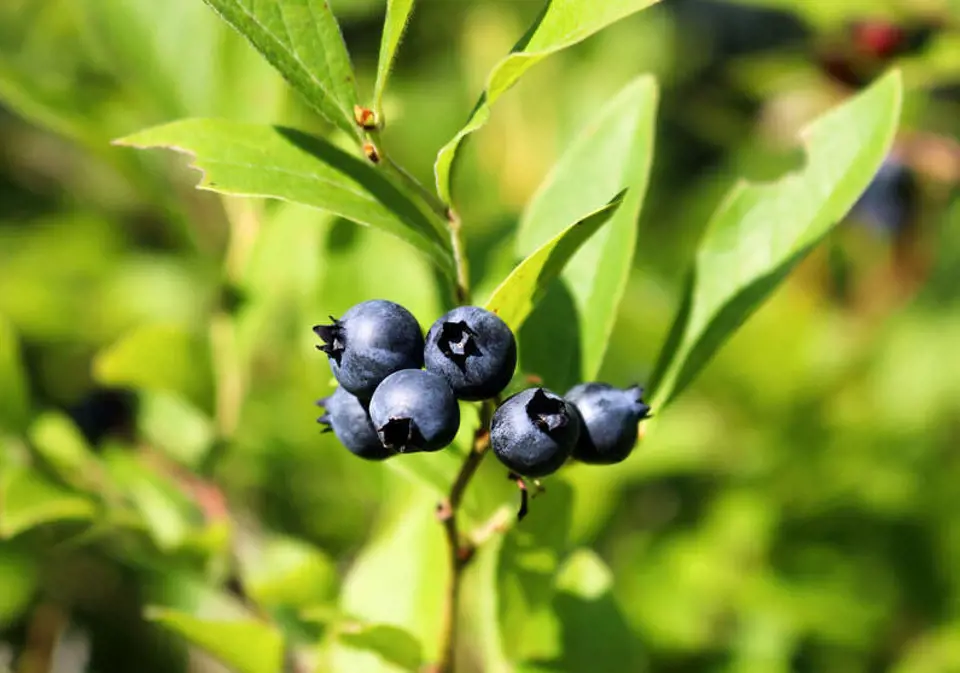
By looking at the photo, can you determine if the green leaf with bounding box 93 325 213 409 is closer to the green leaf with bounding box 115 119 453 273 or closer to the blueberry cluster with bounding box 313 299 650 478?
the green leaf with bounding box 115 119 453 273

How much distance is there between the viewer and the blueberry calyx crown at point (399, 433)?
796mm

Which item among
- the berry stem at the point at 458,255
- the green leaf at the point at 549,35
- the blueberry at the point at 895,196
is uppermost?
the blueberry at the point at 895,196

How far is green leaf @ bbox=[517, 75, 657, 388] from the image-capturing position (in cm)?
109

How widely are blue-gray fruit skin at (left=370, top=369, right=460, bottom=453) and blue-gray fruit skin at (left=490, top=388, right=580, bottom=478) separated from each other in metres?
0.04

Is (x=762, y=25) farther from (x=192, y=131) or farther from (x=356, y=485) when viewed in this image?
(x=192, y=131)

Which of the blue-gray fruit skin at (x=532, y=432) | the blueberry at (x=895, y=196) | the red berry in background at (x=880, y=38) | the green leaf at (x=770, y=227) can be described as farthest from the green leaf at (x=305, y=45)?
the blueberry at (x=895, y=196)

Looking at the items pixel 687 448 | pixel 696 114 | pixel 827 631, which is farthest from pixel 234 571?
pixel 696 114

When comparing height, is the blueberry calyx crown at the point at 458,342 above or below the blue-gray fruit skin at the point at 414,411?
above

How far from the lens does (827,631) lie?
213 cm

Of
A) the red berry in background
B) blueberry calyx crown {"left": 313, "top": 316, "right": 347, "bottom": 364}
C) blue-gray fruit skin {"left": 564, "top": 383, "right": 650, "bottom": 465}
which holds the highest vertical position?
the red berry in background

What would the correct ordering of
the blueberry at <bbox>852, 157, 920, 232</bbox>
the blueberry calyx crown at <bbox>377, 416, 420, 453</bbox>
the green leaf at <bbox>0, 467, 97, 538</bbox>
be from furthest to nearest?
the blueberry at <bbox>852, 157, 920, 232</bbox> → the green leaf at <bbox>0, 467, 97, 538</bbox> → the blueberry calyx crown at <bbox>377, 416, 420, 453</bbox>

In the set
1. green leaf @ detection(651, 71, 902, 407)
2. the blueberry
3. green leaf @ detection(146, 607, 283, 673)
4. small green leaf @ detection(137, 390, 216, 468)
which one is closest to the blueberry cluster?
green leaf @ detection(651, 71, 902, 407)

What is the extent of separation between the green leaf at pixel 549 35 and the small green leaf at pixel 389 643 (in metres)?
0.51

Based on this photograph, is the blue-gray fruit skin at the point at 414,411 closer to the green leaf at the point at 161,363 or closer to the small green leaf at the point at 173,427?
the green leaf at the point at 161,363
